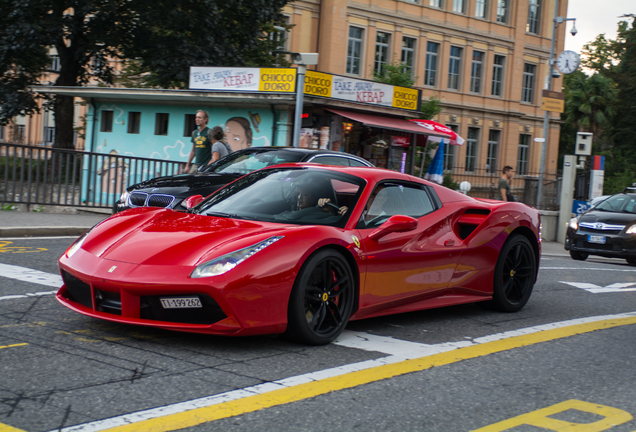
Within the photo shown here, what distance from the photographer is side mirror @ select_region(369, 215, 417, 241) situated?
216 inches

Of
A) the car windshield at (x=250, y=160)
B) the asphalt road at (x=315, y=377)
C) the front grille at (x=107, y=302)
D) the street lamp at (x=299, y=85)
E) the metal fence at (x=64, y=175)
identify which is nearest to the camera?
the asphalt road at (x=315, y=377)

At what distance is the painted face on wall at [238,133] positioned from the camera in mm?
18659

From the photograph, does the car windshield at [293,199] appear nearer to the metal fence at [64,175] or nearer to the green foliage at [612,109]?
the metal fence at [64,175]

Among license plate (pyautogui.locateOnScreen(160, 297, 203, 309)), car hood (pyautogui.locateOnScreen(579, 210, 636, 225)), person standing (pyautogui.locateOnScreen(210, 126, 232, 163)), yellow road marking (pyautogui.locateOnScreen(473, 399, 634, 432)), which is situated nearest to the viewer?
yellow road marking (pyautogui.locateOnScreen(473, 399, 634, 432))

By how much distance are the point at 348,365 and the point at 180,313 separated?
1.07 meters

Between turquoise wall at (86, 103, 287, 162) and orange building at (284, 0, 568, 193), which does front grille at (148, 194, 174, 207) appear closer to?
turquoise wall at (86, 103, 287, 162)

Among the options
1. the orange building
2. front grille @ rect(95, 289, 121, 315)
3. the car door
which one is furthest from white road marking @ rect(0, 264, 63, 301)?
the orange building

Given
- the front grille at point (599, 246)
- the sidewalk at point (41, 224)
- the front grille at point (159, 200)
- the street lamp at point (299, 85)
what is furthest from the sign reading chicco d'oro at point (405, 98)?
the front grille at point (159, 200)

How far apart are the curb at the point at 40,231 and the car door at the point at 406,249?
6.26 meters

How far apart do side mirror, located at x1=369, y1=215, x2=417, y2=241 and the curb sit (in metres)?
6.54

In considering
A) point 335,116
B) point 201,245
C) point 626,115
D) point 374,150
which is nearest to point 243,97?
point 335,116

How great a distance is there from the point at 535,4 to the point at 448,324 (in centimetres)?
4518

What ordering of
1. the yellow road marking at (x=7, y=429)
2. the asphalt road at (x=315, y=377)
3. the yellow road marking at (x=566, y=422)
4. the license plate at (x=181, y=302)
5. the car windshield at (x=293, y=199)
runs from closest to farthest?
the yellow road marking at (x=7, y=429) → the asphalt road at (x=315, y=377) → the yellow road marking at (x=566, y=422) → the license plate at (x=181, y=302) → the car windshield at (x=293, y=199)

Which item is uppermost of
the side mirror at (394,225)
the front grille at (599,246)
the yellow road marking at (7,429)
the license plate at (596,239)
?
the side mirror at (394,225)
